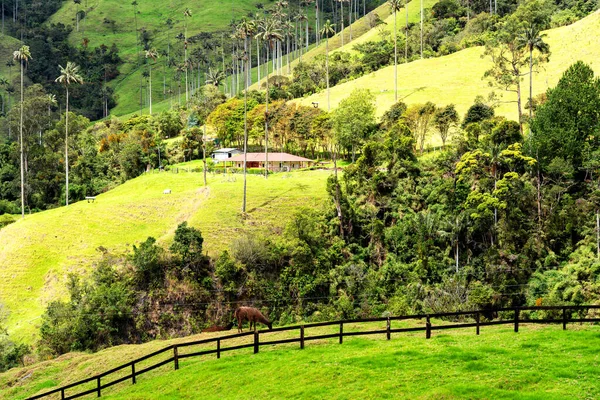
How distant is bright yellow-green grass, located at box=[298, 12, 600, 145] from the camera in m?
129

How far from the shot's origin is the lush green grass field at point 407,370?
22.7 m

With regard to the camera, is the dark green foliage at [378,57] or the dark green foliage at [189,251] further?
the dark green foliage at [378,57]

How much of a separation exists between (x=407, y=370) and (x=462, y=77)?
12640 centimetres

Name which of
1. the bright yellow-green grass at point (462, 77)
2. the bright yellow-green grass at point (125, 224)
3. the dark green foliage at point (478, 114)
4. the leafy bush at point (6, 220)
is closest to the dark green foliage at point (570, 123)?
the dark green foliage at point (478, 114)

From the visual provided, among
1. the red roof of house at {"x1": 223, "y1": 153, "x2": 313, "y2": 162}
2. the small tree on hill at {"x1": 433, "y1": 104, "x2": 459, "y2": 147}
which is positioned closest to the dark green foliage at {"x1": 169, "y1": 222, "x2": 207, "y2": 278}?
the red roof of house at {"x1": 223, "y1": 153, "x2": 313, "y2": 162}

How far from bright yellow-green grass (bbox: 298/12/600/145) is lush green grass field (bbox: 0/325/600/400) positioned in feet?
302

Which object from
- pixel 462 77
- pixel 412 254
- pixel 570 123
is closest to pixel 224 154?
pixel 462 77

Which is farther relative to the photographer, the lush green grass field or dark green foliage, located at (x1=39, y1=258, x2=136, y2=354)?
dark green foliage, located at (x1=39, y1=258, x2=136, y2=354)

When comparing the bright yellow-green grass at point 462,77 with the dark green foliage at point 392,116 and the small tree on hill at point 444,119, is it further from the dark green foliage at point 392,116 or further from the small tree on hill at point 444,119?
the small tree on hill at point 444,119

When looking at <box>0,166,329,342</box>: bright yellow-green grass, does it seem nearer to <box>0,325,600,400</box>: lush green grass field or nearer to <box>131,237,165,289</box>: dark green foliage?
<box>131,237,165,289</box>: dark green foliage

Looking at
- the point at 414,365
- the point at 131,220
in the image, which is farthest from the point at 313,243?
the point at 414,365

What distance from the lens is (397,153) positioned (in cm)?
9106

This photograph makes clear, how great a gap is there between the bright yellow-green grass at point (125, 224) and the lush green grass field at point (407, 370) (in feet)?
154

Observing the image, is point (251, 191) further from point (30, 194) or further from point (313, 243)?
point (30, 194)
